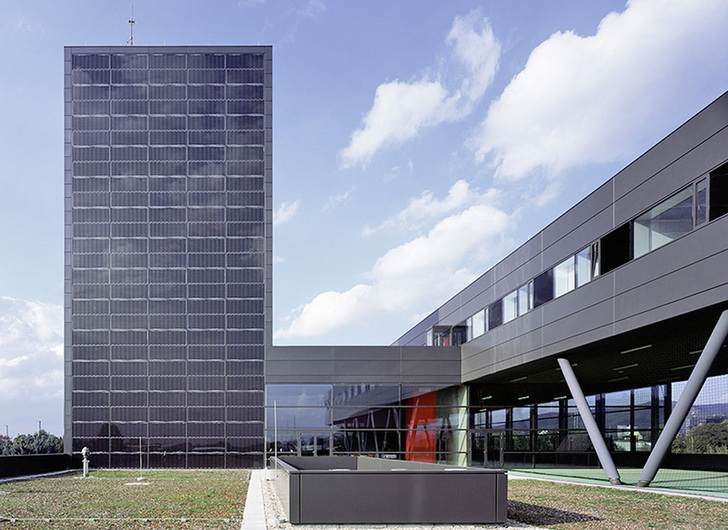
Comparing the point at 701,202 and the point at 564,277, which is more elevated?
the point at 701,202

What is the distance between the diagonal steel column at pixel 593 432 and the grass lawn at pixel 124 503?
417 inches

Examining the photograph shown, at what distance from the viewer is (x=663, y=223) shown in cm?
1859

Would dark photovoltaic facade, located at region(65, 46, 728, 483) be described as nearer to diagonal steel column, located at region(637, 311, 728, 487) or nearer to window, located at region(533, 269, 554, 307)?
window, located at region(533, 269, 554, 307)

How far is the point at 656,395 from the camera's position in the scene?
35.7m

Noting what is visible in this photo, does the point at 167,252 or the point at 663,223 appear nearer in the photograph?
the point at 663,223

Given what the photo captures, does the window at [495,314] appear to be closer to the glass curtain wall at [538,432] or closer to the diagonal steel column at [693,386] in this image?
the glass curtain wall at [538,432]

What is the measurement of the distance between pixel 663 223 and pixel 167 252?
24261 millimetres

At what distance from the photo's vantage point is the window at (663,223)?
17.7 meters

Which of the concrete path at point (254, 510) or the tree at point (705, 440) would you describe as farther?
the tree at point (705, 440)

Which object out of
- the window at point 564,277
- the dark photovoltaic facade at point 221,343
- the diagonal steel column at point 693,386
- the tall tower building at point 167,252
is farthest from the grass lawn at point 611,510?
the tall tower building at point 167,252

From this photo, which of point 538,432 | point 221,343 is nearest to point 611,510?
point 538,432

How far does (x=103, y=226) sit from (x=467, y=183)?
17.4 metres

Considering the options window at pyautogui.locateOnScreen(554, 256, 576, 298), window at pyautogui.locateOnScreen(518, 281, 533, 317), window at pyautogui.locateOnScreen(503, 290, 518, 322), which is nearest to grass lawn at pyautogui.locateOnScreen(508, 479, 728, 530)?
window at pyautogui.locateOnScreen(554, 256, 576, 298)

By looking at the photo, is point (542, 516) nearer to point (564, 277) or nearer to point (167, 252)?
point (564, 277)
